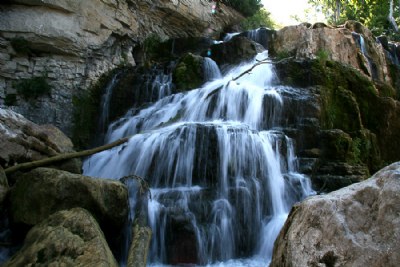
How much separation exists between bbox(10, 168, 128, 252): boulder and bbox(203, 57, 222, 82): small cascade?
7515 mm

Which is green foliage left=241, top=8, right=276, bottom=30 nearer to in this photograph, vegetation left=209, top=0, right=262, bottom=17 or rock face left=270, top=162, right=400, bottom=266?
vegetation left=209, top=0, right=262, bottom=17

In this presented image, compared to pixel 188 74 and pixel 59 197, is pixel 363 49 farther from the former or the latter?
pixel 59 197

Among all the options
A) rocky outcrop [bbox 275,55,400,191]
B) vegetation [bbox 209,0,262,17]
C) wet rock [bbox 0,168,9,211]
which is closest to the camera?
wet rock [bbox 0,168,9,211]

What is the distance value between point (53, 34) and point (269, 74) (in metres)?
6.31

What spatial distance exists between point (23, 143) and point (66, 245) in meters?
3.25

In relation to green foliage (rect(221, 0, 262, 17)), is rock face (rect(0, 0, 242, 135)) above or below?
below

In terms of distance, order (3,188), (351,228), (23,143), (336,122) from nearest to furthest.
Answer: (351,228) < (3,188) < (23,143) < (336,122)

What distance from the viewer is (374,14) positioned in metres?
23.9

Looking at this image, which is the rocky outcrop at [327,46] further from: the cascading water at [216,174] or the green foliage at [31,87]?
the green foliage at [31,87]

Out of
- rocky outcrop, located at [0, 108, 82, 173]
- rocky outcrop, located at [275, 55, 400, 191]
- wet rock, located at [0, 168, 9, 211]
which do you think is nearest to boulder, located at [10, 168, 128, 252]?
wet rock, located at [0, 168, 9, 211]

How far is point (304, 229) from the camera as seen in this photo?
2.85m

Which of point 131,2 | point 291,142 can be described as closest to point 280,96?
point 291,142

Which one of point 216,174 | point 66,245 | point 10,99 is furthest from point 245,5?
point 66,245

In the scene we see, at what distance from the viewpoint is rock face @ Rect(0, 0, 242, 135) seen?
10.8m
